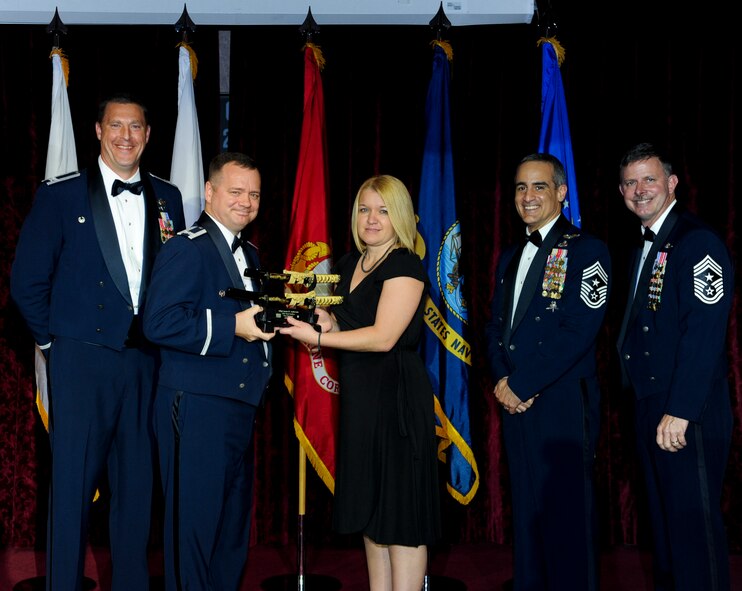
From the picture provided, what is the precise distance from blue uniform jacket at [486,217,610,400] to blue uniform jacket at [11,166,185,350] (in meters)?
1.43

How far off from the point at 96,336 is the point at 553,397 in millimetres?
1704

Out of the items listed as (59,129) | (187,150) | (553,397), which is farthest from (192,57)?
(553,397)

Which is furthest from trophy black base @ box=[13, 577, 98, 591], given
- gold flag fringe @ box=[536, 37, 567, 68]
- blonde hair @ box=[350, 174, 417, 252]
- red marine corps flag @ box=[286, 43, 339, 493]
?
gold flag fringe @ box=[536, 37, 567, 68]

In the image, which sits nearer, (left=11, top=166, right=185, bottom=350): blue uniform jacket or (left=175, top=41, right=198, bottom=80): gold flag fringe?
(left=11, top=166, right=185, bottom=350): blue uniform jacket

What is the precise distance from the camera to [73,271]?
3150mm

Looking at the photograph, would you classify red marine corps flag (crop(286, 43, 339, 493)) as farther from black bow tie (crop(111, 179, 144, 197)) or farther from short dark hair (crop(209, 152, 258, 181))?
short dark hair (crop(209, 152, 258, 181))

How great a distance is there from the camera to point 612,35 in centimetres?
450

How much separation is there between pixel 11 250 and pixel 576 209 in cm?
295

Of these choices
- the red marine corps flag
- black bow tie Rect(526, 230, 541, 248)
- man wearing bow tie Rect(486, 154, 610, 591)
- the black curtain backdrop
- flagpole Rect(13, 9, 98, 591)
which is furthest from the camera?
the black curtain backdrop

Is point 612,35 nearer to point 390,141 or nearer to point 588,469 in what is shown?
point 390,141

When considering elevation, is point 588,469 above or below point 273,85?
below

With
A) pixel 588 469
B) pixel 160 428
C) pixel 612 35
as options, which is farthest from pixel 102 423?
pixel 612 35

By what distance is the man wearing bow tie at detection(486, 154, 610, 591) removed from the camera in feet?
10.5

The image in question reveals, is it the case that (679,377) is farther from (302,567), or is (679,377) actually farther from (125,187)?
(125,187)
